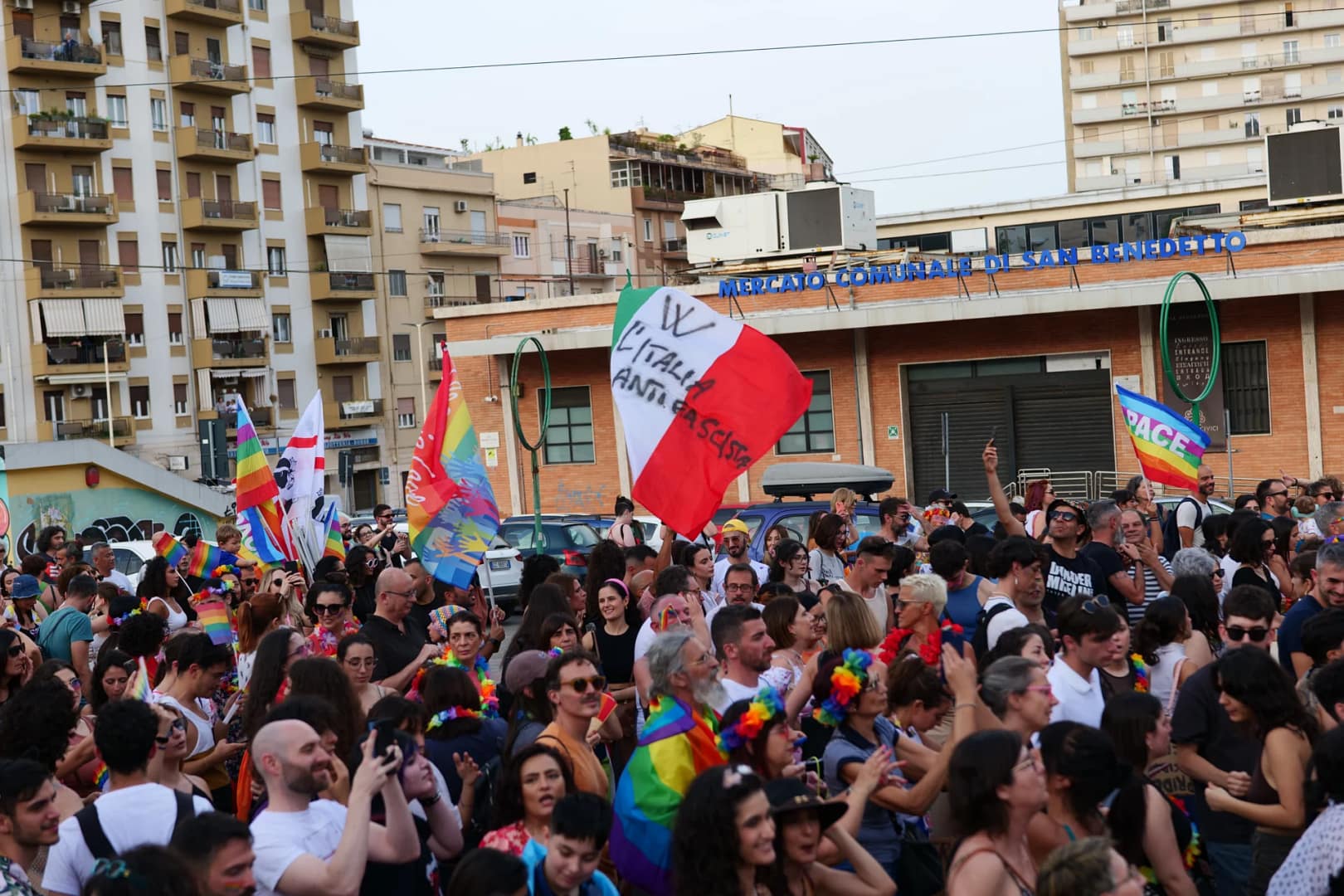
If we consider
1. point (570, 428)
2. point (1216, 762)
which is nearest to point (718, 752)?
point (1216, 762)

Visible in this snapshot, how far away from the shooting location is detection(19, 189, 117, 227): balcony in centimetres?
4888

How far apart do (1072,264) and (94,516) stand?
24.8 m

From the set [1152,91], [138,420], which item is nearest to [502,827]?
[138,420]

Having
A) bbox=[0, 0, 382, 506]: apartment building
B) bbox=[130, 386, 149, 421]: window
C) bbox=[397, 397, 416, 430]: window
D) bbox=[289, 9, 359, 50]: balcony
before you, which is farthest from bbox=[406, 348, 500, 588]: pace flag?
bbox=[289, 9, 359, 50]: balcony

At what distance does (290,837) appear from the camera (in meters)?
4.69

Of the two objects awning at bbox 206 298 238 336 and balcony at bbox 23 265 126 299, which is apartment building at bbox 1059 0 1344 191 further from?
balcony at bbox 23 265 126 299

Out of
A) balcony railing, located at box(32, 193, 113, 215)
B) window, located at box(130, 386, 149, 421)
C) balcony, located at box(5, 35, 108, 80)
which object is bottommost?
window, located at box(130, 386, 149, 421)

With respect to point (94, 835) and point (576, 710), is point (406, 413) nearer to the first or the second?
point (576, 710)

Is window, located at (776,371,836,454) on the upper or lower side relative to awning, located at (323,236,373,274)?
lower

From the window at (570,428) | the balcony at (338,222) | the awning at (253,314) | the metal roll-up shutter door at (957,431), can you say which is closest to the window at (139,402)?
the awning at (253,314)

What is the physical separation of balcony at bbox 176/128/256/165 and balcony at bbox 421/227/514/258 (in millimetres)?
8753

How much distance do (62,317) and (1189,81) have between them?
61.9 metres

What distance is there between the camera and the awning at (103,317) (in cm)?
5028

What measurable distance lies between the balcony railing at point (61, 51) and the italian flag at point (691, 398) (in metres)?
46.4
